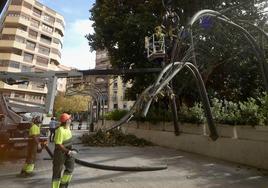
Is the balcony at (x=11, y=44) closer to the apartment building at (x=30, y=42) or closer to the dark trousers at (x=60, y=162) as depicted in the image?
the apartment building at (x=30, y=42)

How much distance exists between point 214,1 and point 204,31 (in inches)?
102

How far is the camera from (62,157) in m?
6.28

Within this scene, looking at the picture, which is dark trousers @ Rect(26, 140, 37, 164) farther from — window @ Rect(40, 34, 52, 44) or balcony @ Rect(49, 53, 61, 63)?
balcony @ Rect(49, 53, 61, 63)

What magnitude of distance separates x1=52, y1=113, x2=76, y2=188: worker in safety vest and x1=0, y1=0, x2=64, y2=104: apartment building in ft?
131

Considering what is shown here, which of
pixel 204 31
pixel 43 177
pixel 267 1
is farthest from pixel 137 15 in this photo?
pixel 43 177

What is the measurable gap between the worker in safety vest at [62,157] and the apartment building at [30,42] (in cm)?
4007

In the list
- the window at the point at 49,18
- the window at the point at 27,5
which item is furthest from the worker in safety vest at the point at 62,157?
the window at the point at 49,18

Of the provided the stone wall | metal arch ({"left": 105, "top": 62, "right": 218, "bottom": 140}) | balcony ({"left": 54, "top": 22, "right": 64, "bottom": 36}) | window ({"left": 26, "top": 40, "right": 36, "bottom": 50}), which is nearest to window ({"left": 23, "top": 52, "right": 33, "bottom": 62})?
window ({"left": 26, "top": 40, "right": 36, "bottom": 50})

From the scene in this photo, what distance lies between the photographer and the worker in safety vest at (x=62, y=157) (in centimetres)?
612

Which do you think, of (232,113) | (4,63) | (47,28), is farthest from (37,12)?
(232,113)

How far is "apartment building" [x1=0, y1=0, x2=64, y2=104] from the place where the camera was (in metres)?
48.9

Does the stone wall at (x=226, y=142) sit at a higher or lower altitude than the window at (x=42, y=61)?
lower

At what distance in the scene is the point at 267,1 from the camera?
554 inches

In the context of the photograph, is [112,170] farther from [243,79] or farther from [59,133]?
[243,79]
